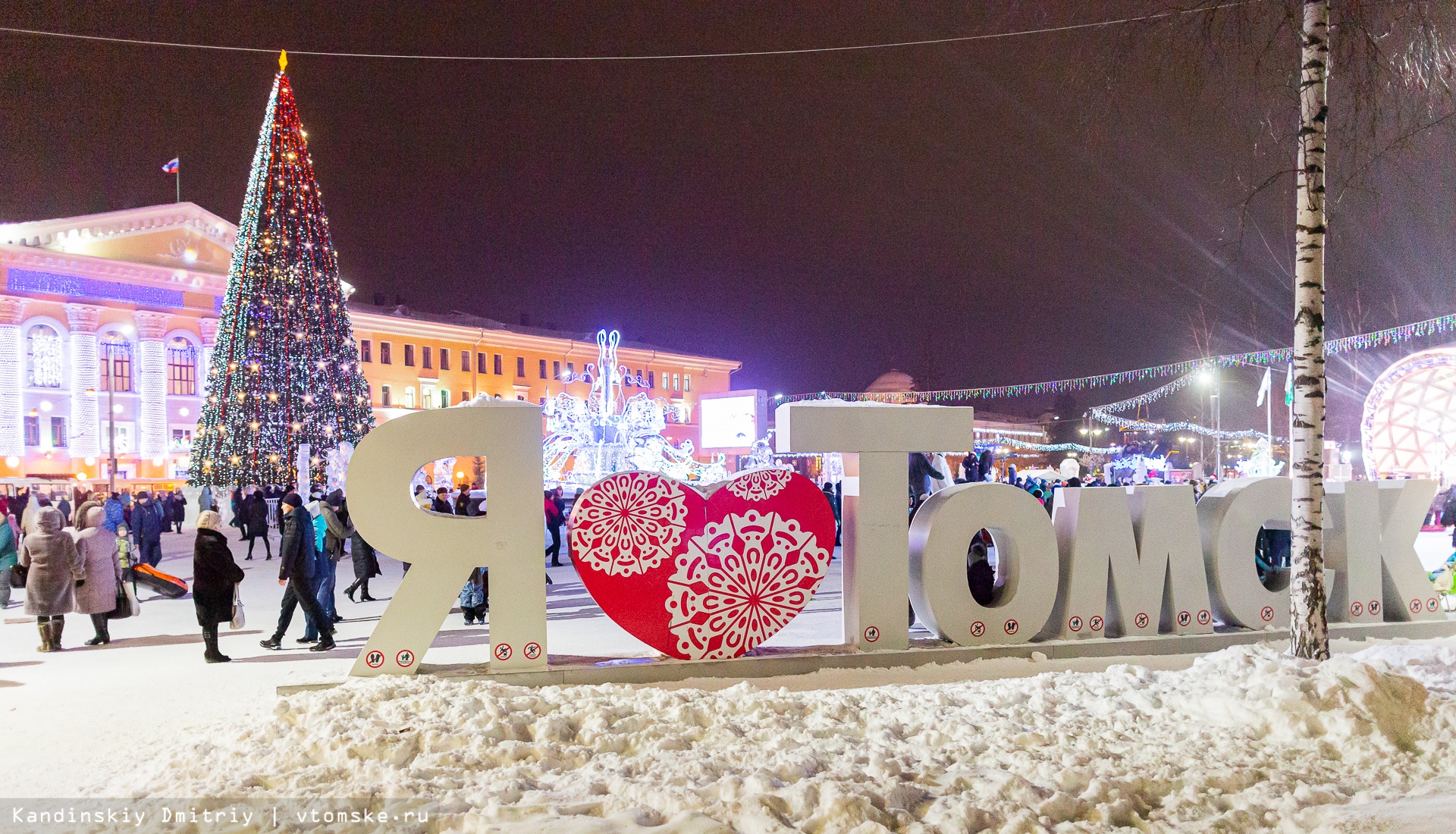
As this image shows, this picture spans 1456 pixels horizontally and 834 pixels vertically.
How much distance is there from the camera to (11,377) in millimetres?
40219

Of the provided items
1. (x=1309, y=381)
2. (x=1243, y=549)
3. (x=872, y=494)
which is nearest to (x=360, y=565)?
(x=872, y=494)

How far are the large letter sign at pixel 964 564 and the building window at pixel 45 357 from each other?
152ft

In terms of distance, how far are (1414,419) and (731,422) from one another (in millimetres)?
27629

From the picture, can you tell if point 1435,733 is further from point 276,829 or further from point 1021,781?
point 276,829

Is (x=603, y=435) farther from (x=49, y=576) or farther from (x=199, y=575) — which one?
(x=199, y=575)

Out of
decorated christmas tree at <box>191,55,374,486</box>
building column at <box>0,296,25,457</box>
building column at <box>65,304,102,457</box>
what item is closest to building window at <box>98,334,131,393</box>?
building column at <box>65,304,102,457</box>

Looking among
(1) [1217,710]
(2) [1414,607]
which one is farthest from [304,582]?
(2) [1414,607]

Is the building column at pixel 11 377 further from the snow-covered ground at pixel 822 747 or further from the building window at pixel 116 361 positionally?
the snow-covered ground at pixel 822 747

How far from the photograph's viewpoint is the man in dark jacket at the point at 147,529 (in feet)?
58.7

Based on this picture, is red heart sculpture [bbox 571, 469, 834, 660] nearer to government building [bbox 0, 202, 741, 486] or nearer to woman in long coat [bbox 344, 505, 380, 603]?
woman in long coat [bbox 344, 505, 380, 603]

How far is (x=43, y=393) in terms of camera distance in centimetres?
4134

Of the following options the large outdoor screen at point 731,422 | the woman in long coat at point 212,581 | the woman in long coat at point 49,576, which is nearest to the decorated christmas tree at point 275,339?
the large outdoor screen at point 731,422

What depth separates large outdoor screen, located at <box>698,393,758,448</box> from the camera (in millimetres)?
43781

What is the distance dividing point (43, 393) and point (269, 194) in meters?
21.0
